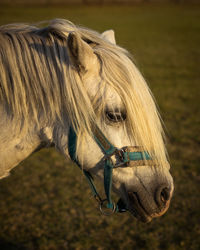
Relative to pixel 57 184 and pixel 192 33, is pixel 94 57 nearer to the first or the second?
pixel 57 184

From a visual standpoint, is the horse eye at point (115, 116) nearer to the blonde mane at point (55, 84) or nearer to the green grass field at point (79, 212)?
the blonde mane at point (55, 84)

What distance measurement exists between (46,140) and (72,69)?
0.47 meters

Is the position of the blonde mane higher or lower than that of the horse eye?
higher

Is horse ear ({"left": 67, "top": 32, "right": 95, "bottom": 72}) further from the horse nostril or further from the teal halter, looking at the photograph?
the horse nostril

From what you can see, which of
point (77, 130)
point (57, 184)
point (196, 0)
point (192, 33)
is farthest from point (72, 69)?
point (196, 0)

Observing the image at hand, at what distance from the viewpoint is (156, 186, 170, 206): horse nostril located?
139cm

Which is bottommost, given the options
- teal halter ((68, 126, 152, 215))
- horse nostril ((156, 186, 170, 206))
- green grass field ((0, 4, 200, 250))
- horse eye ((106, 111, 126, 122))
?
green grass field ((0, 4, 200, 250))

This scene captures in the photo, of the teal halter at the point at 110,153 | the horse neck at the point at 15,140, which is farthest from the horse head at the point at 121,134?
the horse neck at the point at 15,140

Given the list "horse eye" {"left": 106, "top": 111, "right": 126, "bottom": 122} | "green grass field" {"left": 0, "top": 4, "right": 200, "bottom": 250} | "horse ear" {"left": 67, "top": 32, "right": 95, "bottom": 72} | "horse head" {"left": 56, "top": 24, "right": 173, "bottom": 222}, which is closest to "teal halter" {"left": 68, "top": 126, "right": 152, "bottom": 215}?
"horse head" {"left": 56, "top": 24, "right": 173, "bottom": 222}

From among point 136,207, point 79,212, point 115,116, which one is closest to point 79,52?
point 115,116

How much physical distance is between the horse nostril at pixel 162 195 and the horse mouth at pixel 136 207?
0.11 meters

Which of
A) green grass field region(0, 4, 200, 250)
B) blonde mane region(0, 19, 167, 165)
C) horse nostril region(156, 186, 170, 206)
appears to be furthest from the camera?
green grass field region(0, 4, 200, 250)

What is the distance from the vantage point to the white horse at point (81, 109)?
4.22 feet

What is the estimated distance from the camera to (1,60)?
4.18 feet
